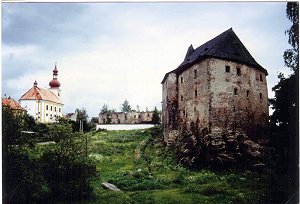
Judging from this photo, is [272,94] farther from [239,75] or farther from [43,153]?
[43,153]

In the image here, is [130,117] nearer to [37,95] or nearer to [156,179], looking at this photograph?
[156,179]

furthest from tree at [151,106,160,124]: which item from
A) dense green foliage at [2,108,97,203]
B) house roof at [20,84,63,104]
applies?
house roof at [20,84,63,104]

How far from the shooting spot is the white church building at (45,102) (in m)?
7.84

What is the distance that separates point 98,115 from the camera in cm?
829

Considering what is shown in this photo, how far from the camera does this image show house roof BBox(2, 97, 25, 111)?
7.17m

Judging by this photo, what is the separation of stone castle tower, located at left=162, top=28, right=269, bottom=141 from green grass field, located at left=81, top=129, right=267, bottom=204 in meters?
1.35

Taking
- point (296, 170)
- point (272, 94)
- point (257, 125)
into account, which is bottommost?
point (296, 170)

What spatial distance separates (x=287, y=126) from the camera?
741 cm

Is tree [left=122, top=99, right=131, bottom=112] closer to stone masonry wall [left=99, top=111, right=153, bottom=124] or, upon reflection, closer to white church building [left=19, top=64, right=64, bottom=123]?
stone masonry wall [left=99, top=111, right=153, bottom=124]

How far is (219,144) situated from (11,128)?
5.79m

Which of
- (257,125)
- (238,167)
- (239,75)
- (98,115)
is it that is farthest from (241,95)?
(98,115)

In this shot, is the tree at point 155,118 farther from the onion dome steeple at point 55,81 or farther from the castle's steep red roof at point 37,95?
the onion dome steeple at point 55,81

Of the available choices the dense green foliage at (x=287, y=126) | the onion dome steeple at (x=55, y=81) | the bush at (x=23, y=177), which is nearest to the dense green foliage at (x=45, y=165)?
the bush at (x=23, y=177)

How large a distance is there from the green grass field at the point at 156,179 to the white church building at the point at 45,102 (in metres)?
1.12
